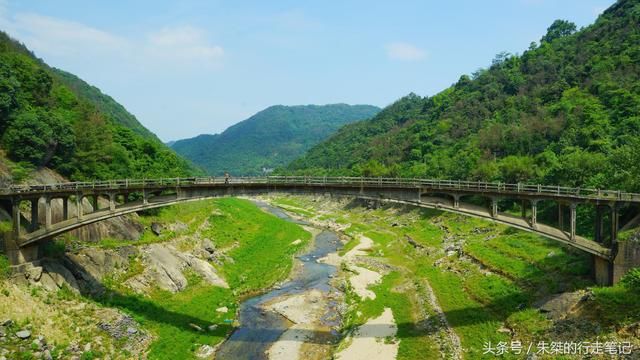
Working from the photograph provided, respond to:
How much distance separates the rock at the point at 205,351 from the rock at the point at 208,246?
90.0 ft

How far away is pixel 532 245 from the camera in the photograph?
202 ft

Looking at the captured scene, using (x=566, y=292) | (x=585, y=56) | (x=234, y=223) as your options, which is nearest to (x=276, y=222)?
(x=234, y=223)

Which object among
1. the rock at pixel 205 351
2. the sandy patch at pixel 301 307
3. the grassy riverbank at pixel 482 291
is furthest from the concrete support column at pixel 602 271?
the rock at pixel 205 351

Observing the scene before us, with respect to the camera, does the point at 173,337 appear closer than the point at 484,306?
Yes

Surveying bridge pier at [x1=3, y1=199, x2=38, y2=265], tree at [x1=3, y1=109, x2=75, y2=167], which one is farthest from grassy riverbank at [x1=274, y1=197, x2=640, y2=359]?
tree at [x1=3, y1=109, x2=75, y2=167]

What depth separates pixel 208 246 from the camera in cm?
7012

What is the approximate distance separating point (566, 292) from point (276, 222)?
76.6 meters

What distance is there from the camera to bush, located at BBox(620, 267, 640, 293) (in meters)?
36.5

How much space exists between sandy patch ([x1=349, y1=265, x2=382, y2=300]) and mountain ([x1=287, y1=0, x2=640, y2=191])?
3124 cm

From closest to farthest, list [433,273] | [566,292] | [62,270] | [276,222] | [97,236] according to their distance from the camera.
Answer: [566,292] → [62,270] → [97,236] → [433,273] → [276,222]

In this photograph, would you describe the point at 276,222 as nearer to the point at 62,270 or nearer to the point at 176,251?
the point at 176,251

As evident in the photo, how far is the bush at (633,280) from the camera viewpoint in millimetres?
36531

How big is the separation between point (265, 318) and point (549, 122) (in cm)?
9347

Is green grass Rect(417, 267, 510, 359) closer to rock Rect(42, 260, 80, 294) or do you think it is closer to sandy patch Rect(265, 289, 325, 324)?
sandy patch Rect(265, 289, 325, 324)
